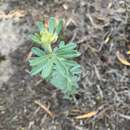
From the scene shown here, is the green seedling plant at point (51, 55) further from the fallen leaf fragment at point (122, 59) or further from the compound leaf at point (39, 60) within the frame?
the fallen leaf fragment at point (122, 59)

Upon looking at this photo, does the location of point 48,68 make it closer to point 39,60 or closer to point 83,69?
point 39,60

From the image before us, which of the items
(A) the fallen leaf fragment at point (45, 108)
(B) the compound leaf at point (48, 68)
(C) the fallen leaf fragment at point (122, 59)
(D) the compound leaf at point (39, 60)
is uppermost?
(D) the compound leaf at point (39, 60)

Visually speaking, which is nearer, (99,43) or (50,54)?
(50,54)

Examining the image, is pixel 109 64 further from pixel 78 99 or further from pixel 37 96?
pixel 37 96

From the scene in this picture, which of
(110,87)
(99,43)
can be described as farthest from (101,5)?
(110,87)

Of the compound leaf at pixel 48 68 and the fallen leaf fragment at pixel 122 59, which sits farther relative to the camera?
the fallen leaf fragment at pixel 122 59

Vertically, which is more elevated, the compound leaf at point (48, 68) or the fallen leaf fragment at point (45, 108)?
the compound leaf at point (48, 68)

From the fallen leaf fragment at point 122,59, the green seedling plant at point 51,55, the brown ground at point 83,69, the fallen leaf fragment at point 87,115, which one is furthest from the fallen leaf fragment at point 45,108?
the fallen leaf fragment at point 122,59

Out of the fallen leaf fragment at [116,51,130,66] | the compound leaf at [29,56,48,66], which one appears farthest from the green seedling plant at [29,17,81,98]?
the fallen leaf fragment at [116,51,130,66]
